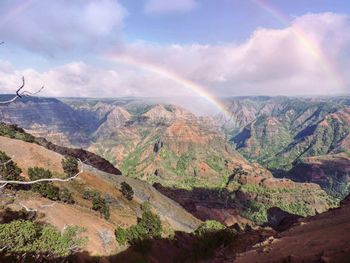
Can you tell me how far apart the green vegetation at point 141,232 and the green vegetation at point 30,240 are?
132ft

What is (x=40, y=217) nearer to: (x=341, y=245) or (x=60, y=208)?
(x=60, y=208)

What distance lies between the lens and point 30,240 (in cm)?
2981

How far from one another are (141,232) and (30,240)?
49.3 metres

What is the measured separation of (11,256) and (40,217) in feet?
97.3

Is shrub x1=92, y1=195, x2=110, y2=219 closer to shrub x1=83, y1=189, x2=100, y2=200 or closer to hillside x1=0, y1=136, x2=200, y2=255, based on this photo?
hillside x1=0, y1=136, x2=200, y2=255

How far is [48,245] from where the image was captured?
101ft

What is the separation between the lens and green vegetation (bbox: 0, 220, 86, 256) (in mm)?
27592

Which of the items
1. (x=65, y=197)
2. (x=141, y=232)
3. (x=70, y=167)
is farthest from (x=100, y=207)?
(x=70, y=167)

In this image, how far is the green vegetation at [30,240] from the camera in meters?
27.6

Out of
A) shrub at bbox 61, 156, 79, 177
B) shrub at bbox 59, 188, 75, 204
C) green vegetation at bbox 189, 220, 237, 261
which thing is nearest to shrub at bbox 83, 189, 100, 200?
shrub at bbox 59, 188, 75, 204

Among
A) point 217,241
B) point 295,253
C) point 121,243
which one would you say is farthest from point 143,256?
point 295,253

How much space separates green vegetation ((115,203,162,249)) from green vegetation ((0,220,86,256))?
40340 millimetres

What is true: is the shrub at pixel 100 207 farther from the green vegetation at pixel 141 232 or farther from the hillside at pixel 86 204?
the green vegetation at pixel 141 232

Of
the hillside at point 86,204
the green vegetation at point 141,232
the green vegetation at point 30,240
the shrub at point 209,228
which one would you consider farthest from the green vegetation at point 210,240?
the green vegetation at point 30,240
